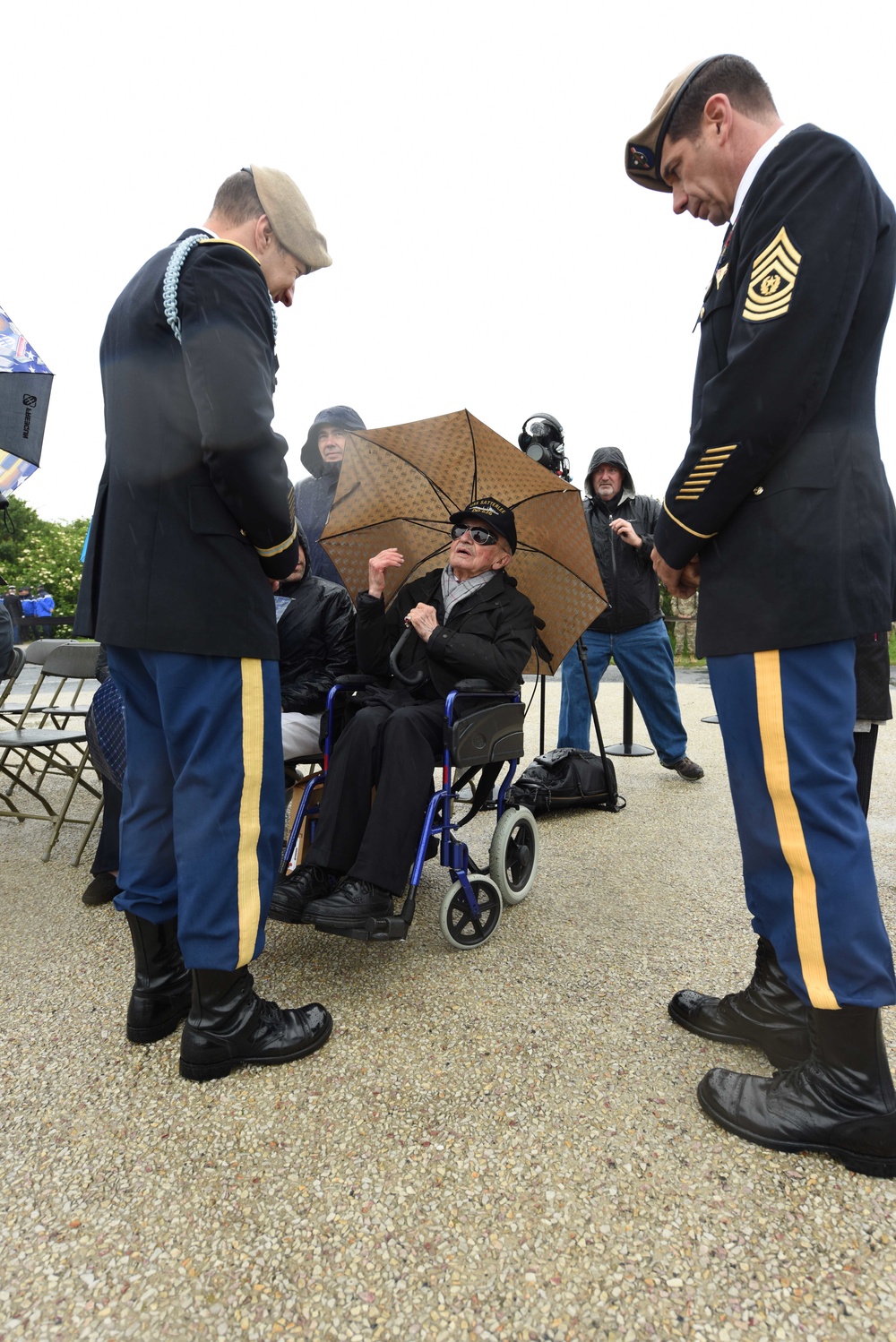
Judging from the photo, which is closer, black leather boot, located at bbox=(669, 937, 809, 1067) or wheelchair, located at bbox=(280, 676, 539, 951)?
black leather boot, located at bbox=(669, 937, 809, 1067)

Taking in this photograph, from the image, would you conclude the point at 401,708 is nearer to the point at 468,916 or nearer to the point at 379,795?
the point at 379,795

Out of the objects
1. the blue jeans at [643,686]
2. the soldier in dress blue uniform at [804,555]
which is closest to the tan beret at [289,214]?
the soldier in dress blue uniform at [804,555]

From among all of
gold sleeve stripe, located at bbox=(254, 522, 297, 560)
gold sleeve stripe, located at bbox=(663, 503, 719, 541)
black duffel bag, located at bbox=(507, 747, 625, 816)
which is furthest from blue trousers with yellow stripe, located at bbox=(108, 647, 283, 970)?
black duffel bag, located at bbox=(507, 747, 625, 816)

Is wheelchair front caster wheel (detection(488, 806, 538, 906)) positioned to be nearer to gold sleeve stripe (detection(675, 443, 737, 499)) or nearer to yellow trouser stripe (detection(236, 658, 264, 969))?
yellow trouser stripe (detection(236, 658, 264, 969))

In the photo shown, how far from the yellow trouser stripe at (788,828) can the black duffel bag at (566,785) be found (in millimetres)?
2723

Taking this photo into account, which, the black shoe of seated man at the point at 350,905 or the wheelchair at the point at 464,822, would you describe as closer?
the black shoe of seated man at the point at 350,905

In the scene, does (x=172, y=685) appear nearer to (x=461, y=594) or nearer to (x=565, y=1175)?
(x=565, y=1175)

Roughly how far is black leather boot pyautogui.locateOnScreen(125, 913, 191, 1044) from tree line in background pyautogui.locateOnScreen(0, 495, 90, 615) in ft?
105

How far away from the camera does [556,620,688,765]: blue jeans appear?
5137mm

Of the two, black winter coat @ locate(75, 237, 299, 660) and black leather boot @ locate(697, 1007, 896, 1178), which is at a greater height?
black winter coat @ locate(75, 237, 299, 660)

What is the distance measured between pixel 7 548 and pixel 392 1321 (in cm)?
4150

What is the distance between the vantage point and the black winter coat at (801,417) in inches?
60.0

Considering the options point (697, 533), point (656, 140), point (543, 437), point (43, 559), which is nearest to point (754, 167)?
point (656, 140)

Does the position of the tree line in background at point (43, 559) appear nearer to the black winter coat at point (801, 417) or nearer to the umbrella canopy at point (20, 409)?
the umbrella canopy at point (20, 409)
